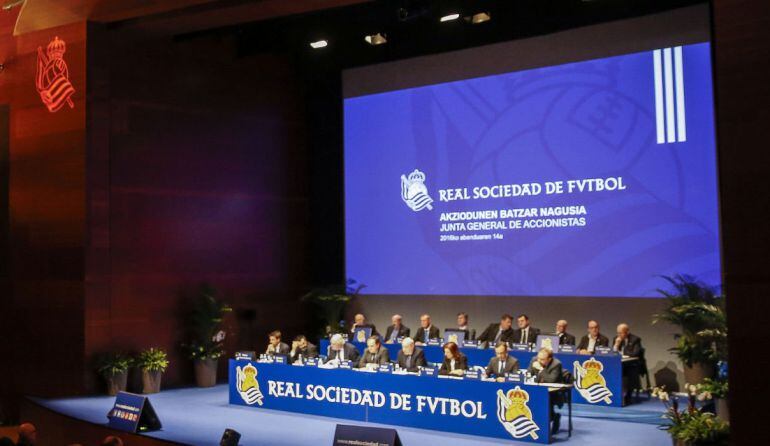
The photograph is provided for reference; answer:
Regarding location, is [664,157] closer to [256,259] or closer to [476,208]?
[476,208]

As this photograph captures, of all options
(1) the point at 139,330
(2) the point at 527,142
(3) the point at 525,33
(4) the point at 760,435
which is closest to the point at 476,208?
(2) the point at 527,142

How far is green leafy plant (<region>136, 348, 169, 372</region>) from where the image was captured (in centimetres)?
1241

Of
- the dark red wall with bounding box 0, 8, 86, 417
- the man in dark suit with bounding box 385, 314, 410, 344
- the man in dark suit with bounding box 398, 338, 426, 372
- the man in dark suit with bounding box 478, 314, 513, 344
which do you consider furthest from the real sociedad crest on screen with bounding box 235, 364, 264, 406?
the man in dark suit with bounding box 478, 314, 513, 344

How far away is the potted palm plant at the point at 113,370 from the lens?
39.0ft

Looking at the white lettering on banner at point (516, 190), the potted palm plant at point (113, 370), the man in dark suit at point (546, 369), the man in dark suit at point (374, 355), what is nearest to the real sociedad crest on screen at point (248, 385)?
the man in dark suit at point (374, 355)

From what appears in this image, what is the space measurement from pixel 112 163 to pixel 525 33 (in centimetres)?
689

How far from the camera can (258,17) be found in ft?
36.9

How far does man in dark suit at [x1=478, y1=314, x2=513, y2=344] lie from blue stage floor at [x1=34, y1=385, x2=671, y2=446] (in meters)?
2.26

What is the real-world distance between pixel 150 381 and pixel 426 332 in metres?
4.39

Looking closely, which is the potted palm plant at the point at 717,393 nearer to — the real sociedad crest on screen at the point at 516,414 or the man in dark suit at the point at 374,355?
the real sociedad crest on screen at the point at 516,414

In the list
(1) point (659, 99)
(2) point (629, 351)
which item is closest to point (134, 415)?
(2) point (629, 351)

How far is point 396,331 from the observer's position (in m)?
13.9

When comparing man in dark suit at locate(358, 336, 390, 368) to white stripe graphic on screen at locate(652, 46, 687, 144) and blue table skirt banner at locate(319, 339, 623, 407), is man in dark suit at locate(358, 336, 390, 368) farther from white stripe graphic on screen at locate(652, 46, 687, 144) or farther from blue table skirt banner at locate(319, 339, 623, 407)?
white stripe graphic on screen at locate(652, 46, 687, 144)

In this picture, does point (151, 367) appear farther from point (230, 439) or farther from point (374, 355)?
point (230, 439)
